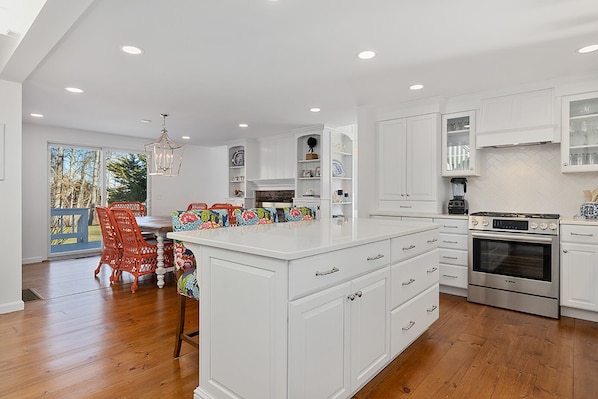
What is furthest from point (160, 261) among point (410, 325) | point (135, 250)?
point (410, 325)

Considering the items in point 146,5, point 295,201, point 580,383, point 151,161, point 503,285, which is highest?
point 146,5

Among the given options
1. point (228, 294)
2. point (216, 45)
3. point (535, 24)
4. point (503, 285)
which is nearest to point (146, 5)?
point (216, 45)

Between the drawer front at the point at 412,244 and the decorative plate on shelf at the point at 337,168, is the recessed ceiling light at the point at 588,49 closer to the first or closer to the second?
the drawer front at the point at 412,244

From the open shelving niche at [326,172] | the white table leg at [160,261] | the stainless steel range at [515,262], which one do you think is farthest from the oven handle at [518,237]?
the white table leg at [160,261]

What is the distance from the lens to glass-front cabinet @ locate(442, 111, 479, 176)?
391 cm

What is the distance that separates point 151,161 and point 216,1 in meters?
5.62

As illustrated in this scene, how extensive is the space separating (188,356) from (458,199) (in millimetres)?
3472

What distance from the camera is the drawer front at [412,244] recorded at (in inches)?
83.2

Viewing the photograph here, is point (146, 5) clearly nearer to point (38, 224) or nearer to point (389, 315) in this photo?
point (389, 315)

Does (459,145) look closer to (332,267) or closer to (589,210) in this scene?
(589,210)

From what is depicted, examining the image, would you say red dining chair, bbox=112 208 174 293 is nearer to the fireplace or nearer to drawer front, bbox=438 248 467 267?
the fireplace

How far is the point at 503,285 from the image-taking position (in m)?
3.38

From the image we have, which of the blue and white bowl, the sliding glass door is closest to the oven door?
the blue and white bowl

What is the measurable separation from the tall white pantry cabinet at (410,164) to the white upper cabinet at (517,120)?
0.53 m
